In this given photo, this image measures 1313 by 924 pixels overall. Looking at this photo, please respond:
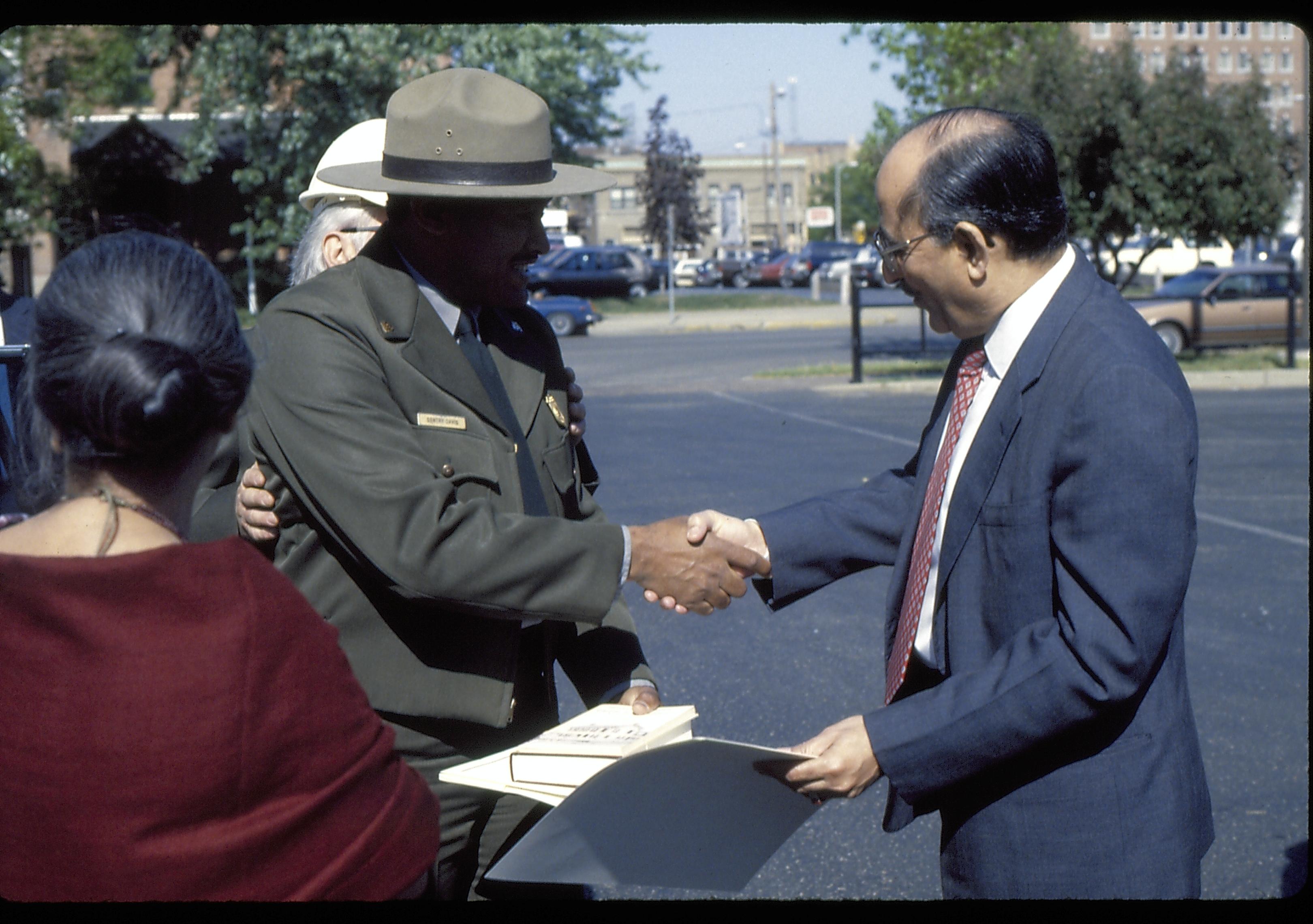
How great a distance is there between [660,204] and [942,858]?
53648mm

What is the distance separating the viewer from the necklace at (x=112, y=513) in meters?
1.64

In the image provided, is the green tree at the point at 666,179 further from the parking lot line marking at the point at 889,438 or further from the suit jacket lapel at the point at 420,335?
the suit jacket lapel at the point at 420,335

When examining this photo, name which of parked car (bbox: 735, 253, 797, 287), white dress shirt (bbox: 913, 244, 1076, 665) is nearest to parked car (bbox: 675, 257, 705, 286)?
parked car (bbox: 735, 253, 797, 287)

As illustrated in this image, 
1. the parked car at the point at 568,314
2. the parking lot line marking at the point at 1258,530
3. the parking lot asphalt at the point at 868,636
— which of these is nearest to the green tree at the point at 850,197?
the parked car at the point at 568,314

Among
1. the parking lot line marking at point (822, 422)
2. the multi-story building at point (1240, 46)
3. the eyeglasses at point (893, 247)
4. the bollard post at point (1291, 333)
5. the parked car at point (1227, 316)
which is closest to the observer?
the eyeglasses at point (893, 247)

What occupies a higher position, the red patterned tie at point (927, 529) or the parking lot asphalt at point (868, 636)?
the red patterned tie at point (927, 529)

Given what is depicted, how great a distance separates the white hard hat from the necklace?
1968 millimetres

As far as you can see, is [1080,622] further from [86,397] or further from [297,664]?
[86,397]

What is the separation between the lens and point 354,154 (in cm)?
A: 368

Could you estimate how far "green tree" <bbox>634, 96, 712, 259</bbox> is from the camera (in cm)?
5478

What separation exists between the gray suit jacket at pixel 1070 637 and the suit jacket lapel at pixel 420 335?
35.5 inches

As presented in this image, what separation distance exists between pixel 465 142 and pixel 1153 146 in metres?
19.7

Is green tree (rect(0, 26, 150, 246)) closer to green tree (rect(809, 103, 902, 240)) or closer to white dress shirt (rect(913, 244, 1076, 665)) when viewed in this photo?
white dress shirt (rect(913, 244, 1076, 665))

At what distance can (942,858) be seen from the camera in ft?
8.27
